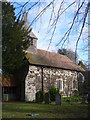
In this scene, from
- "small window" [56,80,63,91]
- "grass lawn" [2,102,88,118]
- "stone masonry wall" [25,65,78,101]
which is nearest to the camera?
"grass lawn" [2,102,88,118]

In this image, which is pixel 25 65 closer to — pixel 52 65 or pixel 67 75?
pixel 52 65

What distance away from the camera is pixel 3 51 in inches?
Answer: 930

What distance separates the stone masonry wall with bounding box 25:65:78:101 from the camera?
82.8 ft

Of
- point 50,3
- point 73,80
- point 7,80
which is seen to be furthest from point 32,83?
point 50,3

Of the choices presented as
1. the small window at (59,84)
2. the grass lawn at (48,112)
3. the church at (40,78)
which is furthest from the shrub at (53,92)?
Answer: the grass lawn at (48,112)

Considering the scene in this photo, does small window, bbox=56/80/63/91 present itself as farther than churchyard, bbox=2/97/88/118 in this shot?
Yes

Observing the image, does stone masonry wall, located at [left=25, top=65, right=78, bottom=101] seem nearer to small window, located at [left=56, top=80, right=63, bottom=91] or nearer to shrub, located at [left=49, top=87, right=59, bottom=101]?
small window, located at [left=56, top=80, right=63, bottom=91]

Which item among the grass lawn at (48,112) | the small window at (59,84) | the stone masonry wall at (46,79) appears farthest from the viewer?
the small window at (59,84)

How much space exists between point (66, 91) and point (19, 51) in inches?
391

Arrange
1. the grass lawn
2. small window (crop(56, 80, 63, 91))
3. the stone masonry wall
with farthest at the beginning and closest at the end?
small window (crop(56, 80, 63, 91)), the stone masonry wall, the grass lawn

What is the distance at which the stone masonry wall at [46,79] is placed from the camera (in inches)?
994

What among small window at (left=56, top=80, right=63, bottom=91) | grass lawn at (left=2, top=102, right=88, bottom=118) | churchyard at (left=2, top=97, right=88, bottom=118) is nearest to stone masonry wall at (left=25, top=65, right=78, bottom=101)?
small window at (left=56, top=80, right=63, bottom=91)

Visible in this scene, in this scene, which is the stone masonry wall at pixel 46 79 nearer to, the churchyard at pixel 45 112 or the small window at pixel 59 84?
the small window at pixel 59 84

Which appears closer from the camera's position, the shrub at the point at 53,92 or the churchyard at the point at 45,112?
the churchyard at the point at 45,112
